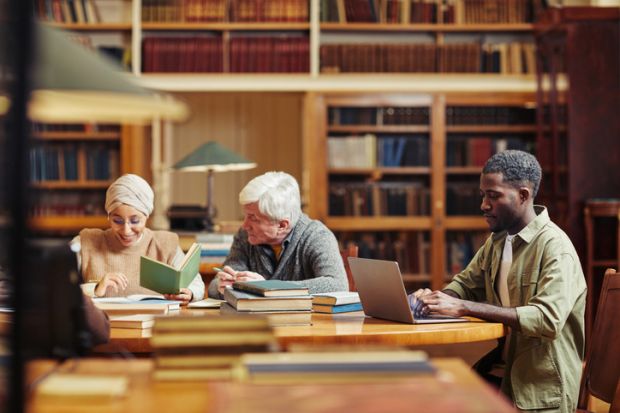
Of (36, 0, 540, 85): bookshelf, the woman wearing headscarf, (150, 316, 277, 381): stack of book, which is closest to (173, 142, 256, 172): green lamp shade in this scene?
(36, 0, 540, 85): bookshelf

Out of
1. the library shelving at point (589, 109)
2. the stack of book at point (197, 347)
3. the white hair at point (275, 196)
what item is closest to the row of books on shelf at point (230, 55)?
the library shelving at point (589, 109)

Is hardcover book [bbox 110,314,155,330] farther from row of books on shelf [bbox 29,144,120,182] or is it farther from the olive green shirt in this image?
row of books on shelf [bbox 29,144,120,182]

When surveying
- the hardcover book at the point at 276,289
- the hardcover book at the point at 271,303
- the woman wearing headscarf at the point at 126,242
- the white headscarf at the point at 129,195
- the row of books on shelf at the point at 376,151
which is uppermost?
the row of books on shelf at the point at 376,151

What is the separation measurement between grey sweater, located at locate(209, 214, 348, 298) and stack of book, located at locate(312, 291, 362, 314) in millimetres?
222

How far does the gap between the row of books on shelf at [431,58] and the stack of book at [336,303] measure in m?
4.15

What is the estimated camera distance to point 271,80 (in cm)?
700

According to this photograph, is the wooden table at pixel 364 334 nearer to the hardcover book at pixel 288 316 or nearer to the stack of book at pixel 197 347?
the hardcover book at pixel 288 316

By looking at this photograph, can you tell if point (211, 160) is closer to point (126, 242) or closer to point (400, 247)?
point (400, 247)

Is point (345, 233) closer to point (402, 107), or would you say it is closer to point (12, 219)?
point (402, 107)

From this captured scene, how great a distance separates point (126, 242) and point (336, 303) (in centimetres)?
105

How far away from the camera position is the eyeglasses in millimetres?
3617

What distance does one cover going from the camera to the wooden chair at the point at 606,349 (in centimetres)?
276

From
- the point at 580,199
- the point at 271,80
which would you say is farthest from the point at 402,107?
the point at 580,199

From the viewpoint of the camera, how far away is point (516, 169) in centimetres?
305
